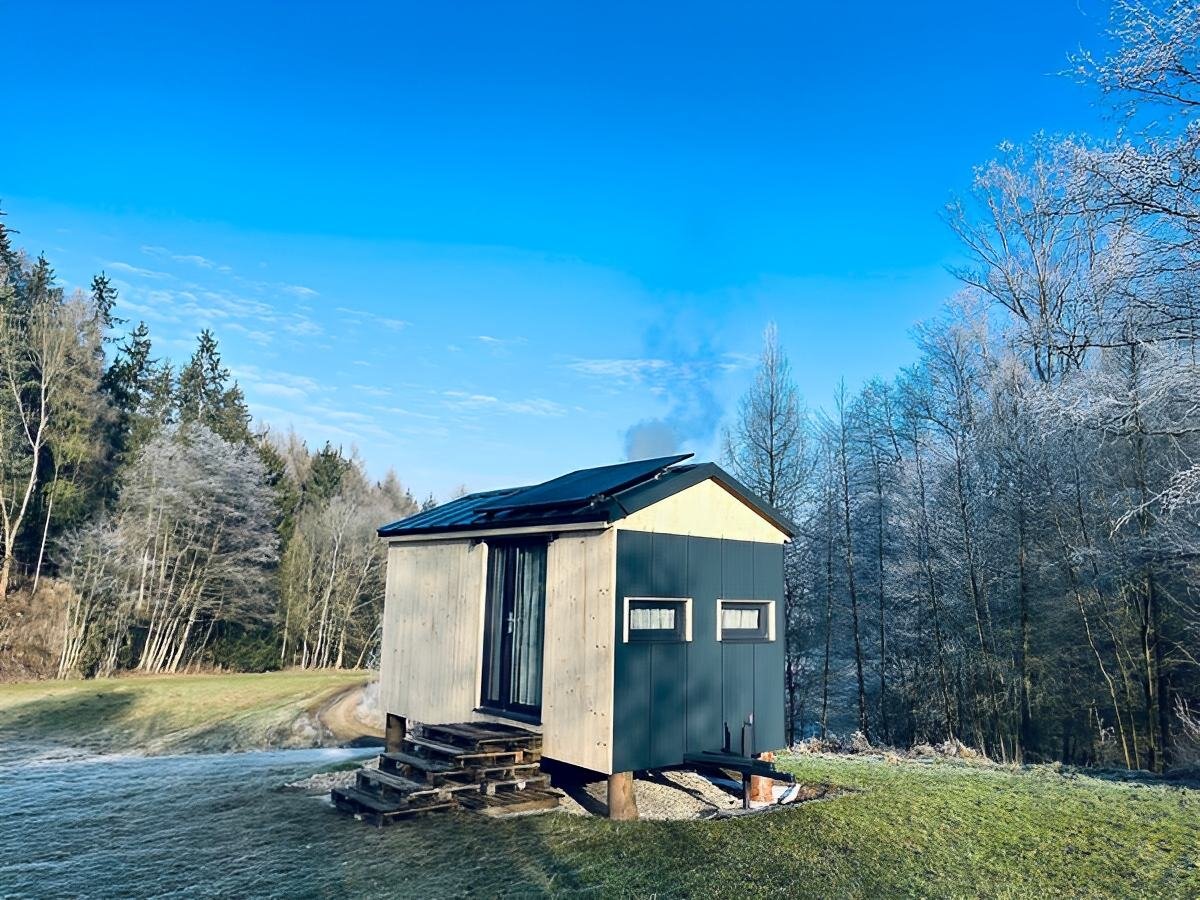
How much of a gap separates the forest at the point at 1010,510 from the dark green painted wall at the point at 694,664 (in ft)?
13.6

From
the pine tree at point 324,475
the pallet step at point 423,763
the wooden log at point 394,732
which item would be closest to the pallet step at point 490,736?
A: the pallet step at point 423,763

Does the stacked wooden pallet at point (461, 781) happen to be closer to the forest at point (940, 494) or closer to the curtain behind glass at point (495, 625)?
the curtain behind glass at point (495, 625)

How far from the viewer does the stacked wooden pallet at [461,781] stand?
24.3ft

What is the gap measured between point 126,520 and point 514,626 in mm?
25426

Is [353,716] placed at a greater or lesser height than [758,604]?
lesser

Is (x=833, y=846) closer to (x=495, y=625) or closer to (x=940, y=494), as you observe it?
(x=495, y=625)

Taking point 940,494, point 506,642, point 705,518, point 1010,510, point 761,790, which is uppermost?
point 940,494

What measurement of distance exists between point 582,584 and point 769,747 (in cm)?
346

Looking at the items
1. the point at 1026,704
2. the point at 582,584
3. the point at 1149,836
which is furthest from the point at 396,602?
the point at 1026,704

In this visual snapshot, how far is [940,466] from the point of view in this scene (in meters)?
18.4

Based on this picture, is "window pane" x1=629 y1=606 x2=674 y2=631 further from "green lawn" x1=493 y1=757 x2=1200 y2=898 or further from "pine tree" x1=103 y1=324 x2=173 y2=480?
"pine tree" x1=103 y1=324 x2=173 y2=480

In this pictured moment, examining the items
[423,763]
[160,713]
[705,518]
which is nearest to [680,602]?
[705,518]

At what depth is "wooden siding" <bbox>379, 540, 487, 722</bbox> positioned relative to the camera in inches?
376

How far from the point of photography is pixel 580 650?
7648 millimetres
